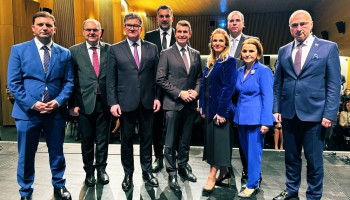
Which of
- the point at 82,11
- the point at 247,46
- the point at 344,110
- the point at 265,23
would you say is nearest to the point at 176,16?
the point at 265,23

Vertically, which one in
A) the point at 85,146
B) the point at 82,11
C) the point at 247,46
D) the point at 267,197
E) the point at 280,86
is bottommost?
the point at 267,197

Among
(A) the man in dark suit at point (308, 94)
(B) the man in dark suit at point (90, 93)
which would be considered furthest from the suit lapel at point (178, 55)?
(A) the man in dark suit at point (308, 94)

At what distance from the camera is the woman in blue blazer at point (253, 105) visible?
2332 mm

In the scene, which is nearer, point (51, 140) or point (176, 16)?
point (51, 140)

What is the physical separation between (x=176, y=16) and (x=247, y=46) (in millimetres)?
11137

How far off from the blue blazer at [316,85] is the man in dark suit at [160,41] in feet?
4.42

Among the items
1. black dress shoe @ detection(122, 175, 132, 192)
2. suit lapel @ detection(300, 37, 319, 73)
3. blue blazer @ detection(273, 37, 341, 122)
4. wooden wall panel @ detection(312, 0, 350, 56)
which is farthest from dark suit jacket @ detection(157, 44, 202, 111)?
wooden wall panel @ detection(312, 0, 350, 56)

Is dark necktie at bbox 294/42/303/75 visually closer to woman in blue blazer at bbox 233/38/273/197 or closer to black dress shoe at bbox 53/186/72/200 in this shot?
woman in blue blazer at bbox 233/38/273/197

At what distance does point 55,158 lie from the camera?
2377mm

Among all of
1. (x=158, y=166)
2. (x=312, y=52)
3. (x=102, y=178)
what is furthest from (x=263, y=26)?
(x=102, y=178)

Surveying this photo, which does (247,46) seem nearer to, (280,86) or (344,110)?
(280,86)

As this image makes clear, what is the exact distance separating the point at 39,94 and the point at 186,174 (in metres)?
1.58

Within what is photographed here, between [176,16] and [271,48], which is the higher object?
[176,16]

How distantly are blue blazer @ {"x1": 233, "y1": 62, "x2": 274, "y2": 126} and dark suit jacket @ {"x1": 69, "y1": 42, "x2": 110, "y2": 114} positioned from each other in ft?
4.18
